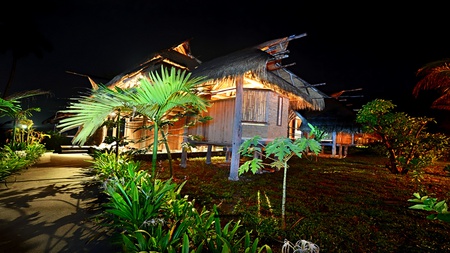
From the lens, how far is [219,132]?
28.0ft

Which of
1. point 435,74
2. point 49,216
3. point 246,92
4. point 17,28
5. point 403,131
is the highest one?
point 17,28

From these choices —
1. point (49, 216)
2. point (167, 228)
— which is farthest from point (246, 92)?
point (49, 216)

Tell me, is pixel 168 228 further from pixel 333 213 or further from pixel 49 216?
pixel 333 213

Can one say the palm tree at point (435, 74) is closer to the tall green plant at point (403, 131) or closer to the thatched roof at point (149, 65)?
the tall green plant at point (403, 131)

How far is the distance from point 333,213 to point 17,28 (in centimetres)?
2307

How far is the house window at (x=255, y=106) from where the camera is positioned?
26.8ft

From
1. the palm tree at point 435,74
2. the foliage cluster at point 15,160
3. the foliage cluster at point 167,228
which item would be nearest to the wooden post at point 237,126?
the foliage cluster at point 167,228

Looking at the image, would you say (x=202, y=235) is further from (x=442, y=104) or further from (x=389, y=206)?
(x=442, y=104)

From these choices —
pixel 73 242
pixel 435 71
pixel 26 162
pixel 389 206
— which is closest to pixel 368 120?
pixel 435 71

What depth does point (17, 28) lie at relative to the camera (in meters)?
16.9

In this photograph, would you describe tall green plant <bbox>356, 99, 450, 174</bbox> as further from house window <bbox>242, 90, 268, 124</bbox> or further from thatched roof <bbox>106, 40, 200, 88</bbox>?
thatched roof <bbox>106, 40, 200, 88</bbox>

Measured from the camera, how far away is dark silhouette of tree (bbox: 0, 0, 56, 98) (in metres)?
16.3

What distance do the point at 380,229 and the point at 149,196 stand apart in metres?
3.56

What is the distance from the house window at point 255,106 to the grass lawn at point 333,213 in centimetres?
225
